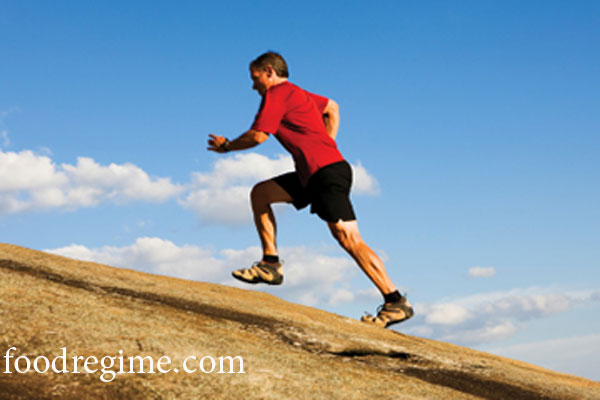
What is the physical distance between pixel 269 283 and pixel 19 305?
3391 millimetres

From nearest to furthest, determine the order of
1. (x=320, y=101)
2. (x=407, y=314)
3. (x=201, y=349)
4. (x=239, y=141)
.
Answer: (x=201, y=349), (x=239, y=141), (x=407, y=314), (x=320, y=101)

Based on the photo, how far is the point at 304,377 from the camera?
4.86 m

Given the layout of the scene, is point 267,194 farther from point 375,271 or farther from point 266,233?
point 375,271

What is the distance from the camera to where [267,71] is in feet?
25.1

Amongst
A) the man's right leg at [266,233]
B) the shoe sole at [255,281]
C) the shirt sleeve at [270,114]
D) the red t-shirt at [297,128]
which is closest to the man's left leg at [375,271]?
the red t-shirt at [297,128]

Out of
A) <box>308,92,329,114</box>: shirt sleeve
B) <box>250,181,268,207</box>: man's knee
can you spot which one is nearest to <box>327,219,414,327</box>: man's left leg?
<box>250,181,268,207</box>: man's knee

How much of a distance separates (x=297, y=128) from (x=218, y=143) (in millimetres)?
920

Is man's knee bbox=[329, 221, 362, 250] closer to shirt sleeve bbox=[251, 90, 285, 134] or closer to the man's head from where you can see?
shirt sleeve bbox=[251, 90, 285, 134]

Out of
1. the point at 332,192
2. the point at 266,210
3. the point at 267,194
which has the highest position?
the point at 267,194

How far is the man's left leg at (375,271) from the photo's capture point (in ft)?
24.1

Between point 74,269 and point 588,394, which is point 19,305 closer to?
point 74,269

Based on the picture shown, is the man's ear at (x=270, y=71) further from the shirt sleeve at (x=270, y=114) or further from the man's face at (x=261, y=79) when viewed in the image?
the shirt sleeve at (x=270, y=114)

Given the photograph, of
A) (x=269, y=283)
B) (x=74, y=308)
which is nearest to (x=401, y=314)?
(x=269, y=283)

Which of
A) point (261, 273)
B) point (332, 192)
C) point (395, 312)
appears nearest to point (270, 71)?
point (332, 192)
